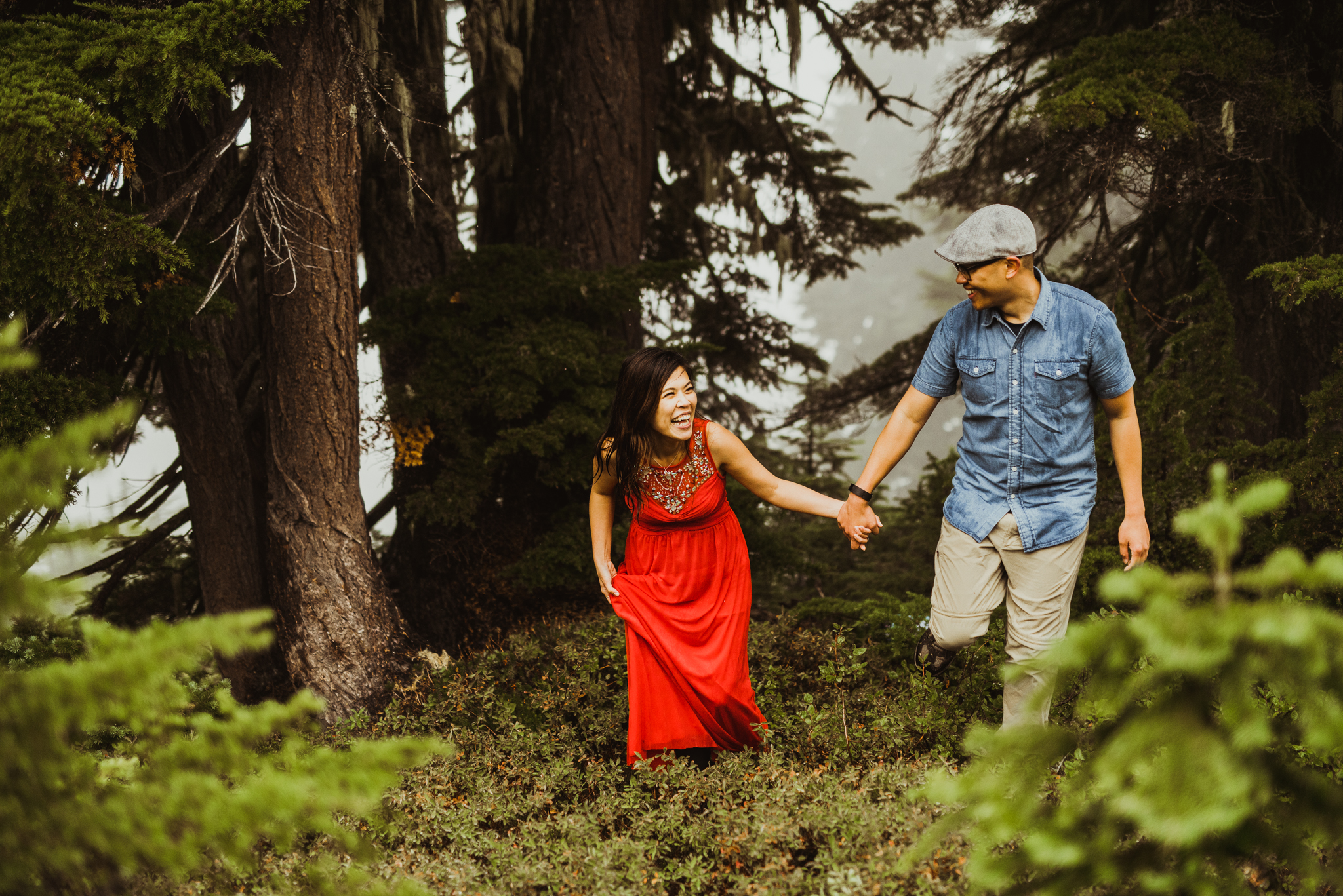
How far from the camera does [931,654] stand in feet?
14.0

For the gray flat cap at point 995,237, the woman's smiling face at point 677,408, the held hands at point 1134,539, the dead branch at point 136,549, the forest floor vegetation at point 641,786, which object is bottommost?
the forest floor vegetation at point 641,786

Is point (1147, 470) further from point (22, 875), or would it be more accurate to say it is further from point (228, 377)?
point (228, 377)

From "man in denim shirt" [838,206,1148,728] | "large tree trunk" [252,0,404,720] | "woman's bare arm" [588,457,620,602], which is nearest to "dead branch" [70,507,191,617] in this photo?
"large tree trunk" [252,0,404,720]

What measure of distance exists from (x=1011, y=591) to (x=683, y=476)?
1.64 metres

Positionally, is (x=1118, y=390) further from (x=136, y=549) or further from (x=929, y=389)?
(x=136, y=549)

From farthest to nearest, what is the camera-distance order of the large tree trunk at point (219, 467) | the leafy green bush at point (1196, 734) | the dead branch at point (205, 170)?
the large tree trunk at point (219, 467), the dead branch at point (205, 170), the leafy green bush at point (1196, 734)

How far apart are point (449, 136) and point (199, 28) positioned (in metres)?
3.96

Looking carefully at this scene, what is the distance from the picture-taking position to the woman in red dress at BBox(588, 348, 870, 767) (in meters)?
4.08

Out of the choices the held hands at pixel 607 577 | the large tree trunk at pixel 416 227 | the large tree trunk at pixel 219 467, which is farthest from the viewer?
the large tree trunk at pixel 416 227

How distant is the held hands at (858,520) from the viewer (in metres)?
4.06

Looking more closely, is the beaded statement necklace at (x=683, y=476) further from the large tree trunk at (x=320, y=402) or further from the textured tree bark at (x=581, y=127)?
the textured tree bark at (x=581, y=127)

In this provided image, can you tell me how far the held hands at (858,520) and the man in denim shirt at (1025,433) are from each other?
1.24 ft

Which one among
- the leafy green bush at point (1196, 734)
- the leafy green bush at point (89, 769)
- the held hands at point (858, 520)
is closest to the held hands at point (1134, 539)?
the held hands at point (858, 520)

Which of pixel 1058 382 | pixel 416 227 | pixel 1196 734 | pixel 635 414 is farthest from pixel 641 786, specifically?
pixel 416 227
